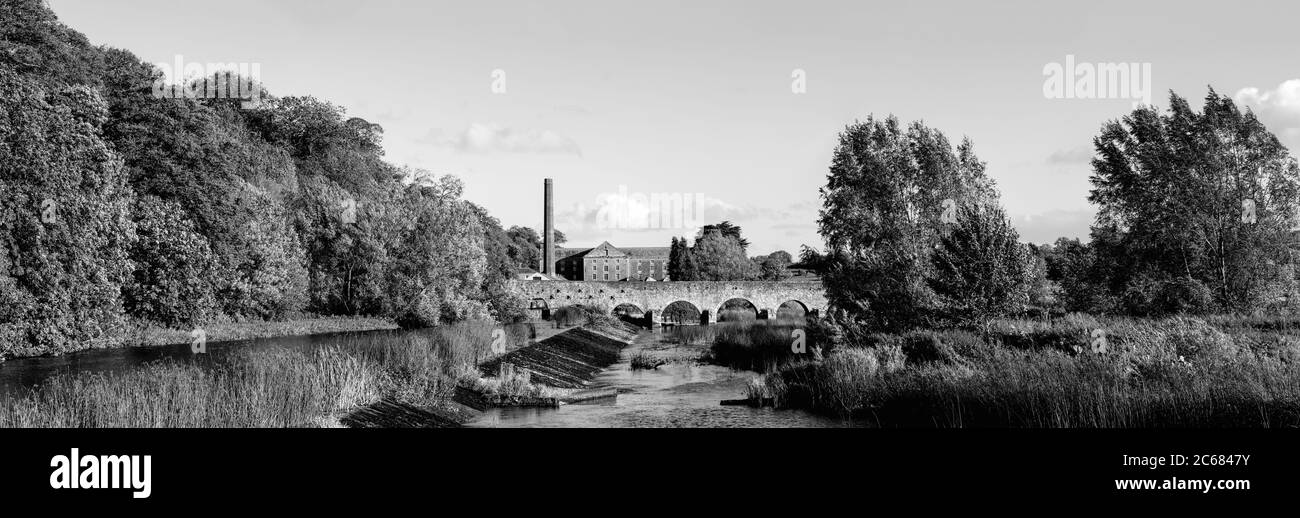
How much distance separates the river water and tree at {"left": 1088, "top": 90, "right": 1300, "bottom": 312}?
2309cm

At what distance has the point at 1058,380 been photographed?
15195 mm

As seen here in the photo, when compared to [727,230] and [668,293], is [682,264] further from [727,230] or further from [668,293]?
[668,293]

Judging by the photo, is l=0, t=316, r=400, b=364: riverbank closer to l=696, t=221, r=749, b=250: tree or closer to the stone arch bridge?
the stone arch bridge

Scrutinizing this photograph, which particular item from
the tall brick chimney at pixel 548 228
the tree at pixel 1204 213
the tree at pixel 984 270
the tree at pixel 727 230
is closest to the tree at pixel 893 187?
the tree at pixel 1204 213

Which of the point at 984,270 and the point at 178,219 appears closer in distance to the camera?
the point at 984,270

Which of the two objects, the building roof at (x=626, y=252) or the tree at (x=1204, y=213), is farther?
the building roof at (x=626, y=252)

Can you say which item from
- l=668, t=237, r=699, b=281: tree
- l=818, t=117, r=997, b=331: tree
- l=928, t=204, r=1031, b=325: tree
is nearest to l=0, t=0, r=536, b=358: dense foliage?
l=818, t=117, r=997, b=331: tree

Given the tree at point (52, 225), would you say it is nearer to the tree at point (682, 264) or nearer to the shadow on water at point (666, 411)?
the shadow on water at point (666, 411)

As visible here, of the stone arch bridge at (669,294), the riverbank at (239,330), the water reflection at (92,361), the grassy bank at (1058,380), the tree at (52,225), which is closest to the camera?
the grassy bank at (1058,380)

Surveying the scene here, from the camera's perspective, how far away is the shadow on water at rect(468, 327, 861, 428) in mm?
17281

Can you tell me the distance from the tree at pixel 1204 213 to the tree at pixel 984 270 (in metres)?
15.5

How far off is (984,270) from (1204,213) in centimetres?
1993

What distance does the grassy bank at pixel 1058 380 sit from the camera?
12875mm

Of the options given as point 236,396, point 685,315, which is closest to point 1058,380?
point 236,396
